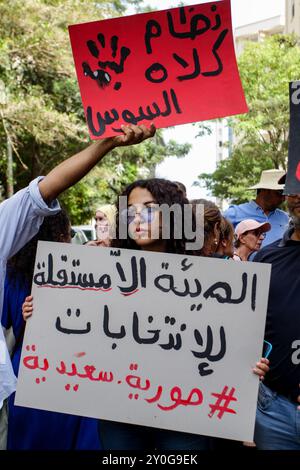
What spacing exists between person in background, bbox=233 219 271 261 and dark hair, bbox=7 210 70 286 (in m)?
1.59

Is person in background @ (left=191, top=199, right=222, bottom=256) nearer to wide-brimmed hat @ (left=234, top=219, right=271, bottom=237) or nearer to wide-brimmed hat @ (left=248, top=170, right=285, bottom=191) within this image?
wide-brimmed hat @ (left=234, top=219, right=271, bottom=237)

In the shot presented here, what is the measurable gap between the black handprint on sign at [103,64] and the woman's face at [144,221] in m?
0.46

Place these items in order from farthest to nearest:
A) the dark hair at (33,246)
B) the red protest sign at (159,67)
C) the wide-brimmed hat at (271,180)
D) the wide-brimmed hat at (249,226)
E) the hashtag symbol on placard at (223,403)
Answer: the wide-brimmed hat at (271,180), the wide-brimmed hat at (249,226), the dark hair at (33,246), the red protest sign at (159,67), the hashtag symbol on placard at (223,403)

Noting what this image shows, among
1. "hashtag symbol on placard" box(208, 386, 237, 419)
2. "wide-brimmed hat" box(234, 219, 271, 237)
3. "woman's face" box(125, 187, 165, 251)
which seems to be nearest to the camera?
"hashtag symbol on placard" box(208, 386, 237, 419)

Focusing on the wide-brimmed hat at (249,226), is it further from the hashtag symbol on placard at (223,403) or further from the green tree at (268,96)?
the green tree at (268,96)

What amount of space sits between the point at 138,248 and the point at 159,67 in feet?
2.45

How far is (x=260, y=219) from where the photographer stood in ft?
17.4

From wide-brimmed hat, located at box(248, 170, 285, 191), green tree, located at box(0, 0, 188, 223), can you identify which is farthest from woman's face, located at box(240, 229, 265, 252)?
green tree, located at box(0, 0, 188, 223)

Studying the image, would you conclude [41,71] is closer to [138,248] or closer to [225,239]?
[225,239]

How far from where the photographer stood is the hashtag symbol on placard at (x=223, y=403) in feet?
8.34

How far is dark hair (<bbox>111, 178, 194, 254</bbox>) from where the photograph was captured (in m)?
2.82

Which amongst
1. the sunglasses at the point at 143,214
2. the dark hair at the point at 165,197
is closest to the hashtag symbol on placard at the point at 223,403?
the dark hair at the point at 165,197

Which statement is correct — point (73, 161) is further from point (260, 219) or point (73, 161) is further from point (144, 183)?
point (260, 219)
